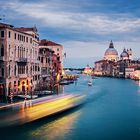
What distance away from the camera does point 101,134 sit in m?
22.6

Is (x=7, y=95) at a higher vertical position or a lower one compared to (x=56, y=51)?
lower

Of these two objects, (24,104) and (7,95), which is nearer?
(24,104)

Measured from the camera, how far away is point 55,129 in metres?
23.2

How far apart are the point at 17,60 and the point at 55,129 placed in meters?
14.6

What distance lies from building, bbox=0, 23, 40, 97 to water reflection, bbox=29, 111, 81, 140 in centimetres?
939

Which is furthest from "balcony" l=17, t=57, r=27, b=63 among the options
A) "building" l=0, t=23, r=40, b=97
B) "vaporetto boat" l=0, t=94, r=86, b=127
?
"vaporetto boat" l=0, t=94, r=86, b=127

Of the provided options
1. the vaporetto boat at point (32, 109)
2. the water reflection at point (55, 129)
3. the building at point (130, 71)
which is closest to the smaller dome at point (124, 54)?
the building at point (130, 71)

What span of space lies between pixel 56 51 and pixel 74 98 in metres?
44.5

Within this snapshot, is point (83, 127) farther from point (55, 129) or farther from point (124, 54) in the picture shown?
point (124, 54)

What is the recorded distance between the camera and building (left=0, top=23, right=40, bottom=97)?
113 feet

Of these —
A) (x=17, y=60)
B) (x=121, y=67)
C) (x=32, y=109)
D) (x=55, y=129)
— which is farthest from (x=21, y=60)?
(x=121, y=67)

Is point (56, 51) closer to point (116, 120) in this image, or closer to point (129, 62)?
point (116, 120)

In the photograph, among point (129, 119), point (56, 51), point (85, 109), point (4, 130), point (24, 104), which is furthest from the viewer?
point (56, 51)

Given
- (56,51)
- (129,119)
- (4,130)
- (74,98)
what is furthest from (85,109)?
(56,51)
